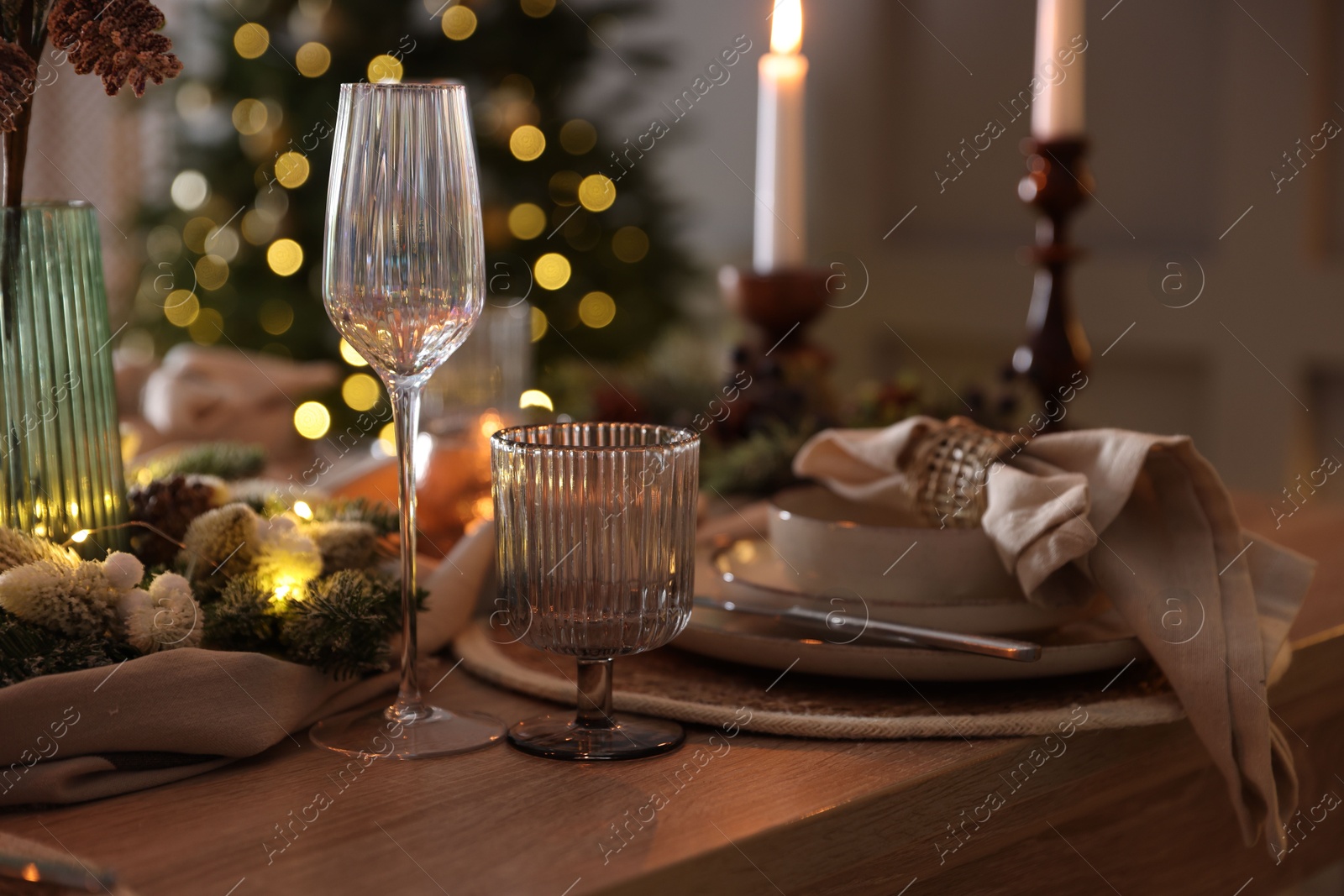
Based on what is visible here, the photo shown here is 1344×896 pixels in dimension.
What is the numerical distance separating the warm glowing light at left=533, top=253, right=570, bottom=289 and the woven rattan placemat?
1.89 metres

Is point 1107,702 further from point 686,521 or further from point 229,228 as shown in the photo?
point 229,228

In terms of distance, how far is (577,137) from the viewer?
2.60m

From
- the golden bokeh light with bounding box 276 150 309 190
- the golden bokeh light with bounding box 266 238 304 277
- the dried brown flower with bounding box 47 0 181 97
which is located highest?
the golden bokeh light with bounding box 276 150 309 190

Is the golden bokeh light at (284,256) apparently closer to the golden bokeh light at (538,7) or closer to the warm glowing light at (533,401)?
the golden bokeh light at (538,7)

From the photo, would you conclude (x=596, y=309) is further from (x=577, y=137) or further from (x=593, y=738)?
(x=593, y=738)

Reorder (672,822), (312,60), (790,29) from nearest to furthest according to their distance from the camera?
(672,822), (790,29), (312,60)

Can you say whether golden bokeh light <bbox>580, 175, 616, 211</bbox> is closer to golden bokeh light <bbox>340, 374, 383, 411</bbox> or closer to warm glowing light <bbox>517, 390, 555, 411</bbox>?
golden bokeh light <bbox>340, 374, 383, 411</bbox>

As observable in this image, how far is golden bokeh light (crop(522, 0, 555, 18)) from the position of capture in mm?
2518

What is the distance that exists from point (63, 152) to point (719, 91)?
6.16 feet


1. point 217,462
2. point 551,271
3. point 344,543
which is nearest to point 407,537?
point 344,543

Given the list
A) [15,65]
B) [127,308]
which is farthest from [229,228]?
[15,65]

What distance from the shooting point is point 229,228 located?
99.7 inches

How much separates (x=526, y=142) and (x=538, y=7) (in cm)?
27

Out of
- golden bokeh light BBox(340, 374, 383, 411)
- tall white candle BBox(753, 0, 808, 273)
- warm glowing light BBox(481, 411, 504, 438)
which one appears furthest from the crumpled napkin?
golden bokeh light BBox(340, 374, 383, 411)
